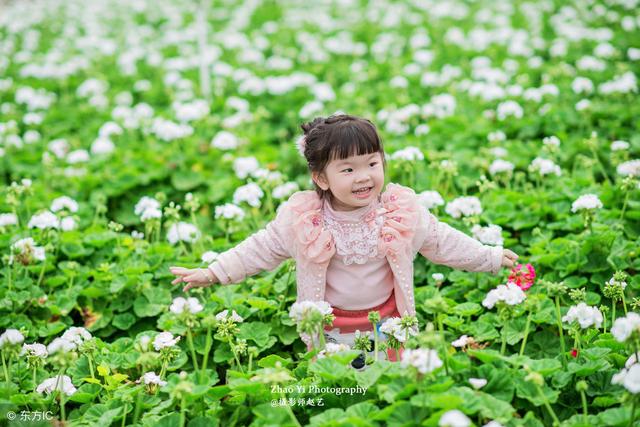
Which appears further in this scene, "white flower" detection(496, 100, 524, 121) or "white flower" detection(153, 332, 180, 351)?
"white flower" detection(496, 100, 524, 121)

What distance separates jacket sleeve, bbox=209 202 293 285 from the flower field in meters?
0.20

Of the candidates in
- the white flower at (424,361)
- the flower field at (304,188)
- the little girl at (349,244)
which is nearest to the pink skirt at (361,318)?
the little girl at (349,244)

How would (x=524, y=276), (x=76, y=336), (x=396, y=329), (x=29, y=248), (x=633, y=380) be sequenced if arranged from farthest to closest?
1. (x=29, y=248)
2. (x=524, y=276)
3. (x=76, y=336)
4. (x=396, y=329)
5. (x=633, y=380)

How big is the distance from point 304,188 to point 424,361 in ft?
10.0

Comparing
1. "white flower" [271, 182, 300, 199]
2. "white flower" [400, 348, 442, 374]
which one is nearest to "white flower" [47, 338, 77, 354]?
"white flower" [400, 348, 442, 374]

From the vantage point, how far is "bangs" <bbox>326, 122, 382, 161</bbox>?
281cm

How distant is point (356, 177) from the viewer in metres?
2.83

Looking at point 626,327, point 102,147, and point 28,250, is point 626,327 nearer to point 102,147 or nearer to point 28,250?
point 28,250

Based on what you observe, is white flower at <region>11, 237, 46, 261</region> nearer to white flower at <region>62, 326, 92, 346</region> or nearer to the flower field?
the flower field

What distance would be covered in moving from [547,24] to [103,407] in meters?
7.92

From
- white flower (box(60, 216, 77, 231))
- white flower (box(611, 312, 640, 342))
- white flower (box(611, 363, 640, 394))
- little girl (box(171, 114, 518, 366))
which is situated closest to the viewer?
white flower (box(611, 363, 640, 394))

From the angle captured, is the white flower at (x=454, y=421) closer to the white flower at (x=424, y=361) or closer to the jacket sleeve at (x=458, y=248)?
the white flower at (x=424, y=361)

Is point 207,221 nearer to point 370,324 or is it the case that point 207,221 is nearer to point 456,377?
point 370,324

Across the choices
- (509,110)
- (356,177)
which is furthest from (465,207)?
(509,110)
